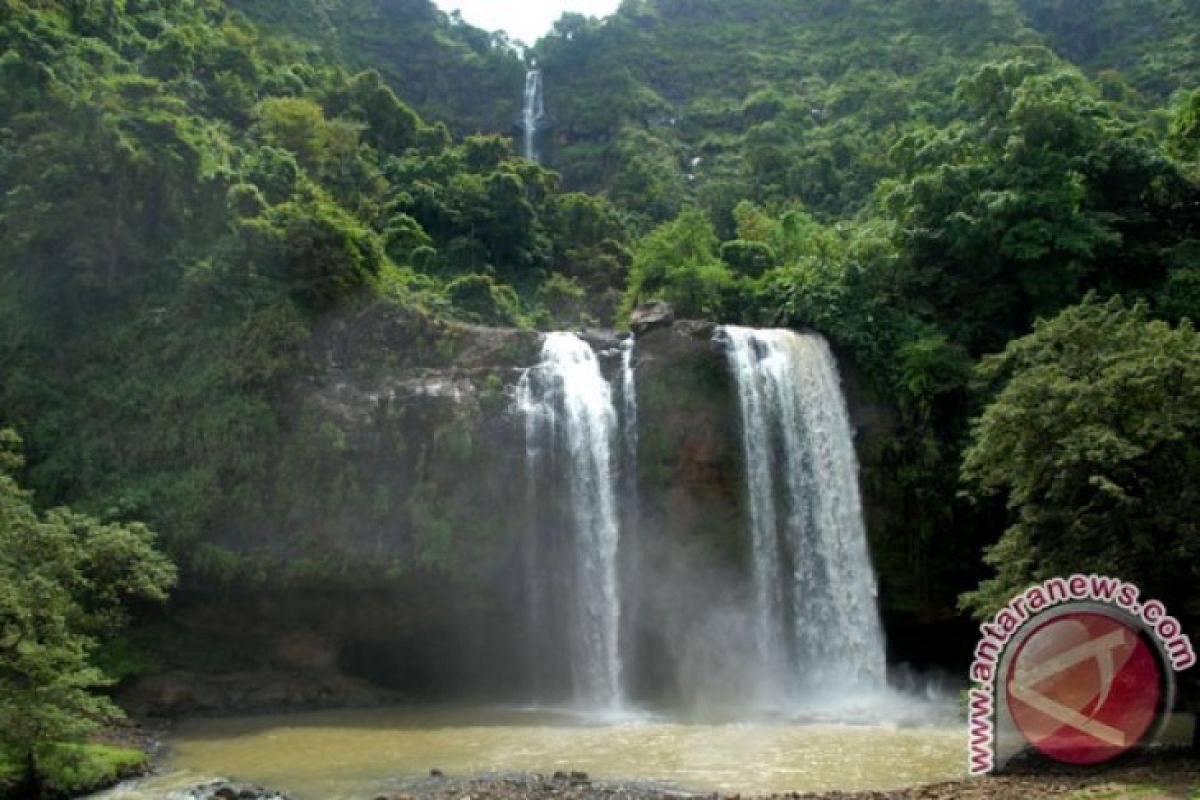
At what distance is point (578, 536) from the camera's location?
81.5 ft

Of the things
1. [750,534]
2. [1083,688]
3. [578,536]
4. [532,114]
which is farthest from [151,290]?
[532,114]

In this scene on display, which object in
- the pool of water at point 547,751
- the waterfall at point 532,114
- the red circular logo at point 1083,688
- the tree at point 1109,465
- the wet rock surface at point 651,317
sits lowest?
the pool of water at point 547,751

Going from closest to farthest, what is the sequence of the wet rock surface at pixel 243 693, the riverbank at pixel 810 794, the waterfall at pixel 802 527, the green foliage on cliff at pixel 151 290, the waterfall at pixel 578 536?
1. the riverbank at pixel 810 794
2. the wet rock surface at pixel 243 693
3. the waterfall at pixel 802 527
4. the waterfall at pixel 578 536
5. the green foliage on cliff at pixel 151 290

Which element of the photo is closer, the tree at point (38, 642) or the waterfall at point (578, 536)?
the tree at point (38, 642)

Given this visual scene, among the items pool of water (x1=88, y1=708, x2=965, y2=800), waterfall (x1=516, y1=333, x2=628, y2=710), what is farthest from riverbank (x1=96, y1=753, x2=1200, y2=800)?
waterfall (x1=516, y1=333, x2=628, y2=710)

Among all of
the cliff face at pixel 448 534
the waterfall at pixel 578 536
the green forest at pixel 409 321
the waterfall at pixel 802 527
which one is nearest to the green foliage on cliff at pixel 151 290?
the green forest at pixel 409 321

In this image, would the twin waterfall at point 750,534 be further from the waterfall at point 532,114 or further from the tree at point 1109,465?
the waterfall at point 532,114

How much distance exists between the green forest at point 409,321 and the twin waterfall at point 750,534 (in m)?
1.20

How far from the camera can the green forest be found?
49.1 ft

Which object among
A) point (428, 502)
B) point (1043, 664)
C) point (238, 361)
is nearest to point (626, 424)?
point (428, 502)

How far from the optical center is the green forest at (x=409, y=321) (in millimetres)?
14953

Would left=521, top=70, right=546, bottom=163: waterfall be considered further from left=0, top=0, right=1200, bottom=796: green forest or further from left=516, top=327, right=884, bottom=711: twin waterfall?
→ left=516, top=327, right=884, bottom=711: twin waterfall

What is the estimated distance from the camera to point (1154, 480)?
565 inches

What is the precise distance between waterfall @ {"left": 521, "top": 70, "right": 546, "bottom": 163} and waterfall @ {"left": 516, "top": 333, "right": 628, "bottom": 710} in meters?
46.8
